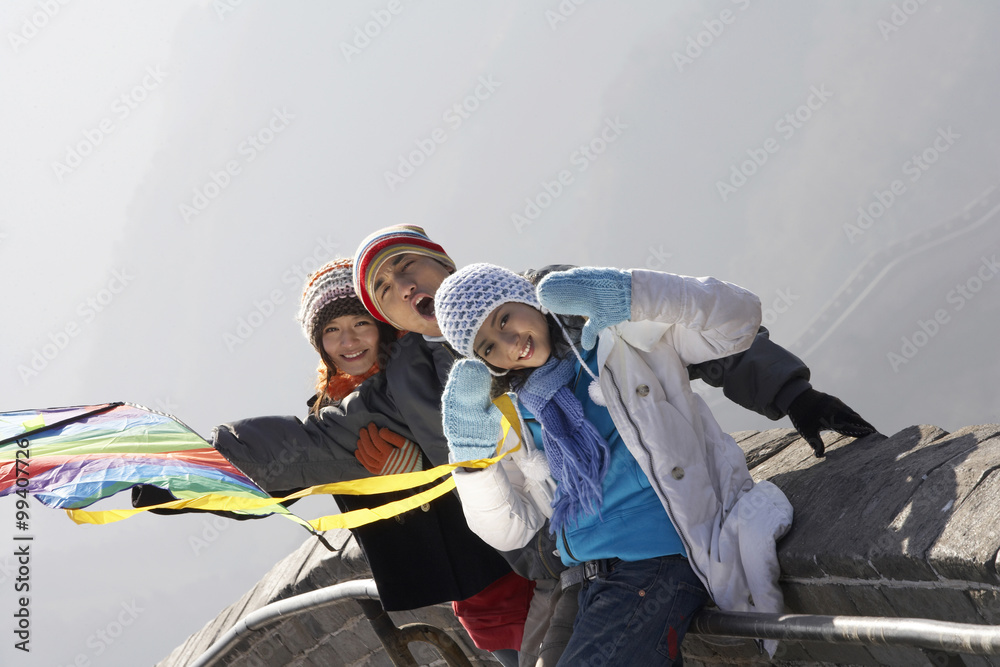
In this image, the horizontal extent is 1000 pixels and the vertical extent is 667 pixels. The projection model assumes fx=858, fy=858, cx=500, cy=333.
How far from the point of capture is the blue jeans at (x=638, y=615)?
1626 millimetres

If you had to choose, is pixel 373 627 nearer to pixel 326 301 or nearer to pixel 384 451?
pixel 384 451

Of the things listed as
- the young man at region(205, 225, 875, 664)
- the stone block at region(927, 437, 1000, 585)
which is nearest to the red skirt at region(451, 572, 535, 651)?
the young man at region(205, 225, 875, 664)

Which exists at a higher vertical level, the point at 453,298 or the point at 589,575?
the point at 453,298

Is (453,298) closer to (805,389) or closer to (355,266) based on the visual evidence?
(355,266)

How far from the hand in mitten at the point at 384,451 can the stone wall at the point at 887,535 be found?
84 cm

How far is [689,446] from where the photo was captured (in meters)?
1.74

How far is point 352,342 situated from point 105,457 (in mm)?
730

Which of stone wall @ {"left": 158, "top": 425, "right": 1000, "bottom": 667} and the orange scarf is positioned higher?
the orange scarf

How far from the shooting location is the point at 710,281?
1.70m

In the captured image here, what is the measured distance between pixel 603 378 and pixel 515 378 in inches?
8.2

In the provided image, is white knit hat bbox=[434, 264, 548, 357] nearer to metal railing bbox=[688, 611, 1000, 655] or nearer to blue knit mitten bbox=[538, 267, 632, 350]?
blue knit mitten bbox=[538, 267, 632, 350]

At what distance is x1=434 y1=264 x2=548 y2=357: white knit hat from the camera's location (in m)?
1.77

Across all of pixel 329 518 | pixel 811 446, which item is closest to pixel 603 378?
pixel 811 446

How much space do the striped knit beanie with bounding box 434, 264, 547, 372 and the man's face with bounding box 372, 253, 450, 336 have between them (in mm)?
344
